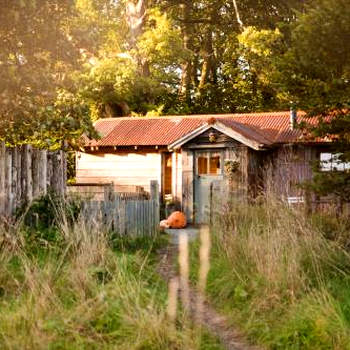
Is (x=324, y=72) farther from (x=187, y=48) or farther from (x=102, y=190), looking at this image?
(x=187, y=48)

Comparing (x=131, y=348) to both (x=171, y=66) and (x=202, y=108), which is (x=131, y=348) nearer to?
(x=202, y=108)

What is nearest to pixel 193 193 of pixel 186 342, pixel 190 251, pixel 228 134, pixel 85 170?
pixel 228 134

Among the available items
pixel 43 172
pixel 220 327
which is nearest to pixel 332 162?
pixel 43 172

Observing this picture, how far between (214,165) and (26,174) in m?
9.28

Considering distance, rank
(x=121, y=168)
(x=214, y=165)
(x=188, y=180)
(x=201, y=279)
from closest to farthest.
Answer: (x=201, y=279) < (x=214, y=165) < (x=188, y=180) < (x=121, y=168)

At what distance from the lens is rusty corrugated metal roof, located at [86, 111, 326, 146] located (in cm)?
2024

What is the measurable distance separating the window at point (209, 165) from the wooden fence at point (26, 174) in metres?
7.96

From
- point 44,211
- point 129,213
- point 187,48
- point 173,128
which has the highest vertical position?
point 187,48

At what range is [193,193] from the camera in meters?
20.0

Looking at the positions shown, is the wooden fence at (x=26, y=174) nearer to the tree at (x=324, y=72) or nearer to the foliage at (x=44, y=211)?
the foliage at (x=44, y=211)

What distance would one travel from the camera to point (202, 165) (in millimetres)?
19969

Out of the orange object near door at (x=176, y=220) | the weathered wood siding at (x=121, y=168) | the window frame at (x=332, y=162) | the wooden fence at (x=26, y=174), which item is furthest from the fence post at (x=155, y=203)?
the weathered wood siding at (x=121, y=168)

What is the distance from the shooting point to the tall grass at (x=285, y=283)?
5.97m

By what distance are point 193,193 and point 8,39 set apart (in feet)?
34.2
